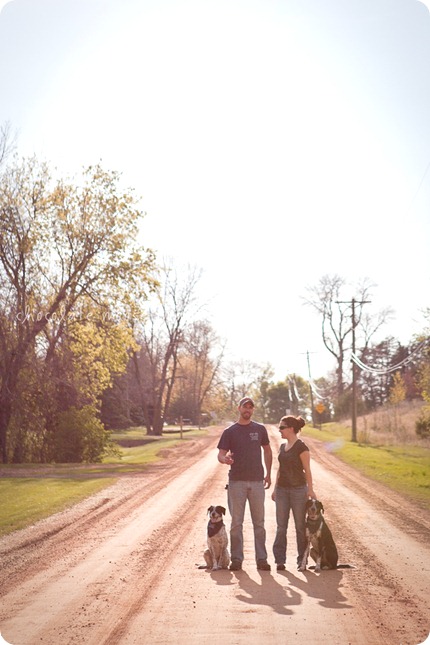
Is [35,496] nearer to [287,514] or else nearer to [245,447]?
[287,514]

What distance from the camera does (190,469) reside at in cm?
2803

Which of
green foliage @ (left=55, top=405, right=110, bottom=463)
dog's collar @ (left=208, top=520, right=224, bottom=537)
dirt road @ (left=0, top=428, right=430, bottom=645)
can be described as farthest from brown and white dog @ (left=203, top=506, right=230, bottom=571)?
green foliage @ (left=55, top=405, right=110, bottom=463)

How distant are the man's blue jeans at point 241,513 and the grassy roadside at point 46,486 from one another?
20.0ft

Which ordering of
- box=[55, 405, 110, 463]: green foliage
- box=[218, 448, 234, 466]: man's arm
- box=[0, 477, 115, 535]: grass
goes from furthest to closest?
box=[55, 405, 110, 463]: green foliage, box=[0, 477, 115, 535]: grass, box=[218, 448, 234, 466]: man's arm

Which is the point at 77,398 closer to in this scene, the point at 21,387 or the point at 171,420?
the point at 21,387

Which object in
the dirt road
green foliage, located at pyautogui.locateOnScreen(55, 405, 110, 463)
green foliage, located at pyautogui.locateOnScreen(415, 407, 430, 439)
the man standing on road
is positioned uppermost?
green foliage, located at pyautogui.locateOnScreen(415, 407, 430, 439)

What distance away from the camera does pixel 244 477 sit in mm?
10703

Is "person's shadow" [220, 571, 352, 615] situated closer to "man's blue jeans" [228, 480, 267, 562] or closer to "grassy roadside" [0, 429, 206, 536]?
"man's blue jeans" [228, 480, 267, 562]

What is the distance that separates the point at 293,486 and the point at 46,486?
45.8 feet

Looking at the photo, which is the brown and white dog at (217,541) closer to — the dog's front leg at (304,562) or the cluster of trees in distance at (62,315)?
the dog's front leg at (304,562)

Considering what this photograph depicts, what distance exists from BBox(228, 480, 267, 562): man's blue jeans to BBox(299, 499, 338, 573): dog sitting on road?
1.88 ft

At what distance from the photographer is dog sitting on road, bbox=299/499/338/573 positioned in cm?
1049

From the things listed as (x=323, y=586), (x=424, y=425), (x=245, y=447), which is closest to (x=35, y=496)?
(x=245, y=447)

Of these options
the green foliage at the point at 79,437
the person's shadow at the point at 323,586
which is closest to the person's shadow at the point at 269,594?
the person's shadow at the point at 323,586
